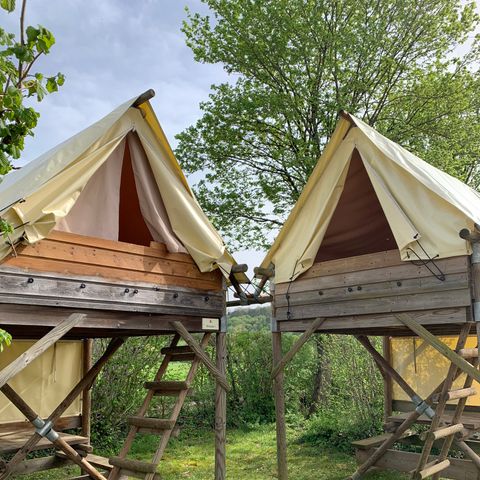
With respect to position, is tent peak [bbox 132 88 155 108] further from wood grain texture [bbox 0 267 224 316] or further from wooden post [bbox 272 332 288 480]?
wooden post [bbox 272 332 288 480]

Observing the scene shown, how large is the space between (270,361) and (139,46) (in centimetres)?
989

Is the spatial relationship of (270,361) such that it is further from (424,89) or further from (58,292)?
(58,292)

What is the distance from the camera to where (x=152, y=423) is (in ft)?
19.6

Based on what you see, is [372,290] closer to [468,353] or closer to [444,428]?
[468,353]

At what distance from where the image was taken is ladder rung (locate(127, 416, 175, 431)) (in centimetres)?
578

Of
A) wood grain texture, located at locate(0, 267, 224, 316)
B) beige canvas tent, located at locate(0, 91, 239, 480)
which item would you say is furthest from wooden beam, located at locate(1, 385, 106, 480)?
wood grain texture, located at locate(0, 267, 224, 316)

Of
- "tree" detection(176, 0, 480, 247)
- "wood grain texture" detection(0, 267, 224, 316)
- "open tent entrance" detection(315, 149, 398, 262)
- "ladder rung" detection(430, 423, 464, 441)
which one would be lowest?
"ladder rung" detection(430, 423, 464, 441)

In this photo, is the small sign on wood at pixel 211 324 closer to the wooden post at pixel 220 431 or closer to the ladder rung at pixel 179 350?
the wooden post at pixel 220 431

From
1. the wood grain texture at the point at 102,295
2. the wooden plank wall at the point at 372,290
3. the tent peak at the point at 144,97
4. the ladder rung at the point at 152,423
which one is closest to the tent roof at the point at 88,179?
the tent peak at the point at 144,97

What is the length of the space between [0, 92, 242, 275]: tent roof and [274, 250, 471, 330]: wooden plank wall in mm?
1129

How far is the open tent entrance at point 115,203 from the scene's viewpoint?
599 cm

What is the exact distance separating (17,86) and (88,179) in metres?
3.38

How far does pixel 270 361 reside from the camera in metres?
13.4

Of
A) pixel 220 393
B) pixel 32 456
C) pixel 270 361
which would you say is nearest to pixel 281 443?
pixel 220 393
